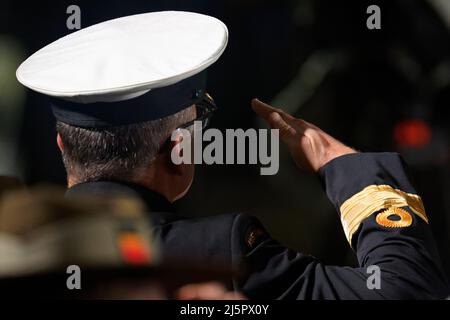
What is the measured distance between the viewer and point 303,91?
298 centimetres

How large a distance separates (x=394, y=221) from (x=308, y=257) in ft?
0.65

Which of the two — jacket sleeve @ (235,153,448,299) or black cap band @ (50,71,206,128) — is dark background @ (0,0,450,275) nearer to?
black cap band @ (50,71,206,128)

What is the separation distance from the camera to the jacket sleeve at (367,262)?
169cm

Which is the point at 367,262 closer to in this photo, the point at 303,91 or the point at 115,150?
the point at 115,150

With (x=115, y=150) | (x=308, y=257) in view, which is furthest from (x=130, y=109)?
(x=308, y=257)

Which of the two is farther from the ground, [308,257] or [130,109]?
[130,109]

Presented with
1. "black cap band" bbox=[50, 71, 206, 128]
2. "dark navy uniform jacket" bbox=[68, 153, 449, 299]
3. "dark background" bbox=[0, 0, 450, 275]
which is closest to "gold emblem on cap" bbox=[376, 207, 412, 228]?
"dark navy uniform jacket" bbox=[68, 153, 449, 299]

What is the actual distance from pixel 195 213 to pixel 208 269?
2.02 feet

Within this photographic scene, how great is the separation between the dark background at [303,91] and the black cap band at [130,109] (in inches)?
10.9

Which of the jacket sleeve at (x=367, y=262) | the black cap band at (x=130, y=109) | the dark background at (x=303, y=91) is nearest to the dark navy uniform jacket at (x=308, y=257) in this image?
the jacket sleeve at (x=367, y=262)

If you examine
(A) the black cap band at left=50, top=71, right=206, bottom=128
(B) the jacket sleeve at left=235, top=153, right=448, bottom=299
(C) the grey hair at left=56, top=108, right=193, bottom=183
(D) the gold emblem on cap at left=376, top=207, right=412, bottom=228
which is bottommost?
(B) the jacket sleeve at left=235, top=153, right=448, bottom=299

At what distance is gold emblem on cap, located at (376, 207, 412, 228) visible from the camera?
5.74 ft
